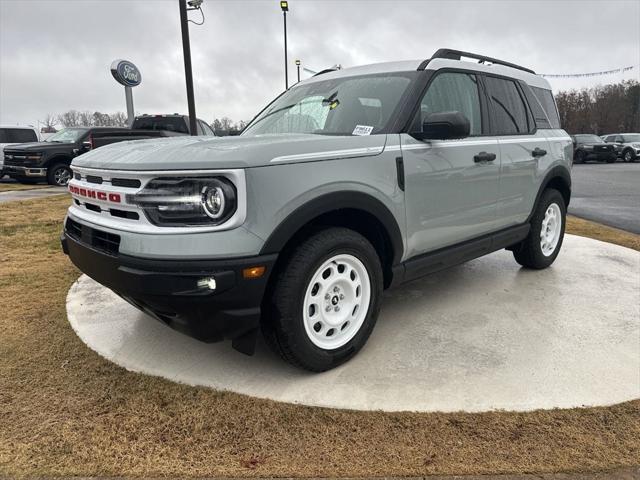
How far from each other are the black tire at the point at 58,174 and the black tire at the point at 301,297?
1323 centimetres

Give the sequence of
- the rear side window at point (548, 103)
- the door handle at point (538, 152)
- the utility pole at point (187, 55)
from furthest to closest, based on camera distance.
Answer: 1. the utility pole at point (187, 55)
2. the rear side window at point (548, 103)
3. the door handle at point (538, 152)

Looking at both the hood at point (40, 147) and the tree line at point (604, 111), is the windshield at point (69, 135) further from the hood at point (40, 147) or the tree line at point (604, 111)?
the tree line at point (604, 111)

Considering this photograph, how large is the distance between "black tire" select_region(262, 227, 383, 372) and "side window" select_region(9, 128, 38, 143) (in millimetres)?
17331

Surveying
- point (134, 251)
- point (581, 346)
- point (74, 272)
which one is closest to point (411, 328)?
point (581, 346)

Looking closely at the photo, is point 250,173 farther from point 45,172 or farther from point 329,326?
point 45,172

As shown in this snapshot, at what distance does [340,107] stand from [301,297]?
62.5 inches

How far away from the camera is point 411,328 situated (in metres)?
3.55

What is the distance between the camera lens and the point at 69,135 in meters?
14.4

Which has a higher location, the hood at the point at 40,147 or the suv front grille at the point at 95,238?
the hood at the point at 40,147

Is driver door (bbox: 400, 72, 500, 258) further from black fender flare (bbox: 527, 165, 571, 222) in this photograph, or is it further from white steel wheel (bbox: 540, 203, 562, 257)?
white steel wheel (bbox: 540, 203, 562, 257)

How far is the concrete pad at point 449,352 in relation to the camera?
8.83 feet

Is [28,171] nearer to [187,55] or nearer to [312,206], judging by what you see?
[187,55]

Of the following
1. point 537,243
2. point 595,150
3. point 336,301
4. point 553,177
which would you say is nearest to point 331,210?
point 336,301

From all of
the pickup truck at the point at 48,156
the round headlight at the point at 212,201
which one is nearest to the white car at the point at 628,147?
the pickup truck at the point at 48,156
